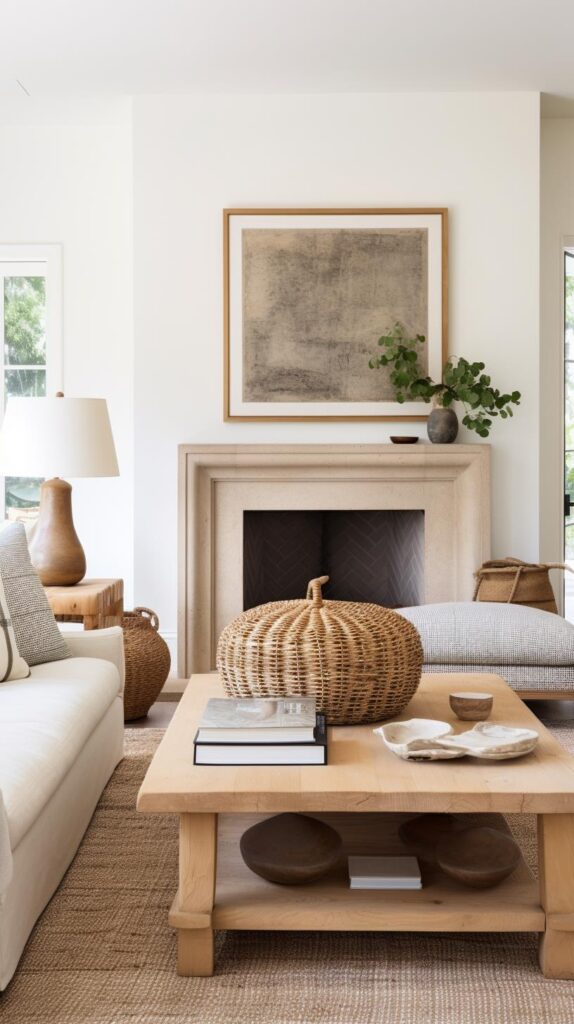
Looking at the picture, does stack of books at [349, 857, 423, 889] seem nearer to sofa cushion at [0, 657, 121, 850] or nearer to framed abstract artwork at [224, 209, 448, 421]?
sofa cushion at [0, 657, 121, 850]

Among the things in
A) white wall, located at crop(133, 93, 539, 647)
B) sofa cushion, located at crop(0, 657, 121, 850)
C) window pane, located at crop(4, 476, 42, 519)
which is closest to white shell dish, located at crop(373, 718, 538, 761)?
sofa cushion, located at crop(0, 657, 121, 850)

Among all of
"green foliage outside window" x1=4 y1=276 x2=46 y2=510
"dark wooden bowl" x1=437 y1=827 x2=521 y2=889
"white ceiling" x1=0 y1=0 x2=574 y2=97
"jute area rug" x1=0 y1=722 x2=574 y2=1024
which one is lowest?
"jute area rug" x1=0 y1=722 x2=574 y2=1024

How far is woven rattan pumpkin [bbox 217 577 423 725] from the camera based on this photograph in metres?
2.03

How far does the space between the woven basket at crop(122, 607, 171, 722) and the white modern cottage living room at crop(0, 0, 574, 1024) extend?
0.04 ft

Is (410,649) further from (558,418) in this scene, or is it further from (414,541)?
(558,418)

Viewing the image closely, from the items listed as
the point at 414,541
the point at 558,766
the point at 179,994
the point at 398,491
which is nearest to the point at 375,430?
the point at 398,491

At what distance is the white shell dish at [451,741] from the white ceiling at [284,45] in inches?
115

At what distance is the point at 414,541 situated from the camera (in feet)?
16.0

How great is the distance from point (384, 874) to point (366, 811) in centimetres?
23

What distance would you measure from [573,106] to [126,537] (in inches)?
→ 121

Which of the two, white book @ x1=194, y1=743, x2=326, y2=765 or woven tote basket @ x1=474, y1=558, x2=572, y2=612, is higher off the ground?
woven tote basket @ x1=474, y1=558, x2=572, y2=612

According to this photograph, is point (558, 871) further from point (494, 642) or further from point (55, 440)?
point (55, 440)

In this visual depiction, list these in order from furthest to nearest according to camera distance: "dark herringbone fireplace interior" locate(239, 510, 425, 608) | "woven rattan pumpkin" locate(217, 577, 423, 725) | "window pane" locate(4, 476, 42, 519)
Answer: "window pane" locate(4, 476, 42, 519) → "dark herringbone fireplace interior" locate(239, 510, 425, 608) → "woven rattan pumpkin" locate(217, 577, 423, 725)

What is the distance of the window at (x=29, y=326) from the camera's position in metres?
5.06
